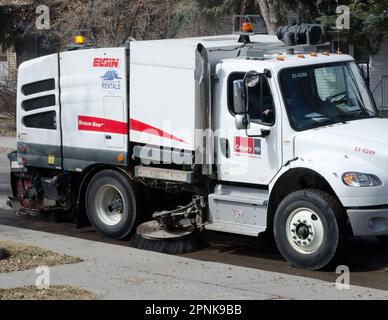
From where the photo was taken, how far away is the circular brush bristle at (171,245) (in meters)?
10.0

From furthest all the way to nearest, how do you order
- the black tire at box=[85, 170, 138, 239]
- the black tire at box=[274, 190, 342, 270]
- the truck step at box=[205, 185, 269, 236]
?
the black tire at box=[85, 170, 138, 239] < the truck step at box=[205, 185, 269, 236] < the black tire at box=[274, 190, 342, 270]

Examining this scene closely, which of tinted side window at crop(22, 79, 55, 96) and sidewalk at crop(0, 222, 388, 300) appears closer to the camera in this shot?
sidewalk at crop(0, 222, 388, 300)

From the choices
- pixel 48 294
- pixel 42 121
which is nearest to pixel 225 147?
pixel 48 294

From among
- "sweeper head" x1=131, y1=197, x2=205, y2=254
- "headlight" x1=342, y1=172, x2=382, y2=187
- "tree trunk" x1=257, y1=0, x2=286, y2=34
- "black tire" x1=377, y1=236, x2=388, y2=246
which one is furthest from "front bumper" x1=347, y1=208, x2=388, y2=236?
"tree trunk" x1=257, y1=0, x2=286, y2=34

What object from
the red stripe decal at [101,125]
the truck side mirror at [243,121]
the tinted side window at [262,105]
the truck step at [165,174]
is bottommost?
the truck step at [165,174]

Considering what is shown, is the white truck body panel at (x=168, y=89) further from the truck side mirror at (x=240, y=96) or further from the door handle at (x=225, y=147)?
the truck side mirror at (x=240, y=96)

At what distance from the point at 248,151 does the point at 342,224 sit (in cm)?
153

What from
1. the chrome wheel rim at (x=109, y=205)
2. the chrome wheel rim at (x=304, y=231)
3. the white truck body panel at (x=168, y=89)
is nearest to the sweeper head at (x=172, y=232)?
the chrome wheel rim at (x=109, y=205)

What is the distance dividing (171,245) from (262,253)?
1171mm

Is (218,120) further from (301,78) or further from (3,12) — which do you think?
(3,12)

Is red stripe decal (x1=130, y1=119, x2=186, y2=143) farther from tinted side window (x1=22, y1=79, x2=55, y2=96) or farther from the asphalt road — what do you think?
tinted side window (x1=22, y1=79, x2=55, y2=96)

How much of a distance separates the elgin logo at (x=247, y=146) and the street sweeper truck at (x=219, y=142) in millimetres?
14

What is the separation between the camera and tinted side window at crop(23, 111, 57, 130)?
11719mm

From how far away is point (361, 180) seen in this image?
844 cm
